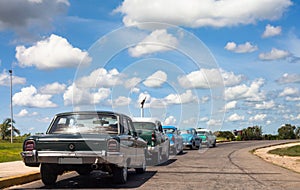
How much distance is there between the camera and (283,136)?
8231cm

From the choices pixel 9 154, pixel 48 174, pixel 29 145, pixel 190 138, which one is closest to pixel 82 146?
pixel 29 145

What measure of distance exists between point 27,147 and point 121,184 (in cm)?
248

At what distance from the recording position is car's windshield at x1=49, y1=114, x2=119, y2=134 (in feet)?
38.1

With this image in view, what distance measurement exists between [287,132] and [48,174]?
76808 millimetres

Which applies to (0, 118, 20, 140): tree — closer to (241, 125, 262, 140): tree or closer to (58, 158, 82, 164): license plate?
(241, 125, 262, 140): tree

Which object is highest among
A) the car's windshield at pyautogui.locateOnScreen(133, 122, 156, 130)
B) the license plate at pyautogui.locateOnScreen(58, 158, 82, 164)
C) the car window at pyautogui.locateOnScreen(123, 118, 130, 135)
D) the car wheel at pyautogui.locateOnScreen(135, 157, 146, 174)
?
the car's windshield at pyautogui.locateOnScreen(133, 122, 156, 130)

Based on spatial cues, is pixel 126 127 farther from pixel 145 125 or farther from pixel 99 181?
pixel 145 125

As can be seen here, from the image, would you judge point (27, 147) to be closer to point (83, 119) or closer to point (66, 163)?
point (66, 163)

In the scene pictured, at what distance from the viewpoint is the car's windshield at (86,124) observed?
1162 cm

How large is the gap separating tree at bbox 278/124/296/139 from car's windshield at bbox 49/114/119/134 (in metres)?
73.8

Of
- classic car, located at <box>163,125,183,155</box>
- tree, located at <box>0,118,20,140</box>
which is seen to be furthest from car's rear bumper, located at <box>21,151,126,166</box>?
tree, located at <box>0,118,20,140</box>

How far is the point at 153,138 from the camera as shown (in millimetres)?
18297

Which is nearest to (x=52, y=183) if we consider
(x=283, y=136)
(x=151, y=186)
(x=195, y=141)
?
(x=151, y=186)

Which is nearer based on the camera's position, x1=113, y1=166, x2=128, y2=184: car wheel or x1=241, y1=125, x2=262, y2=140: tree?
x1=113, y1=166, x2=128, y2=184: car wheel
